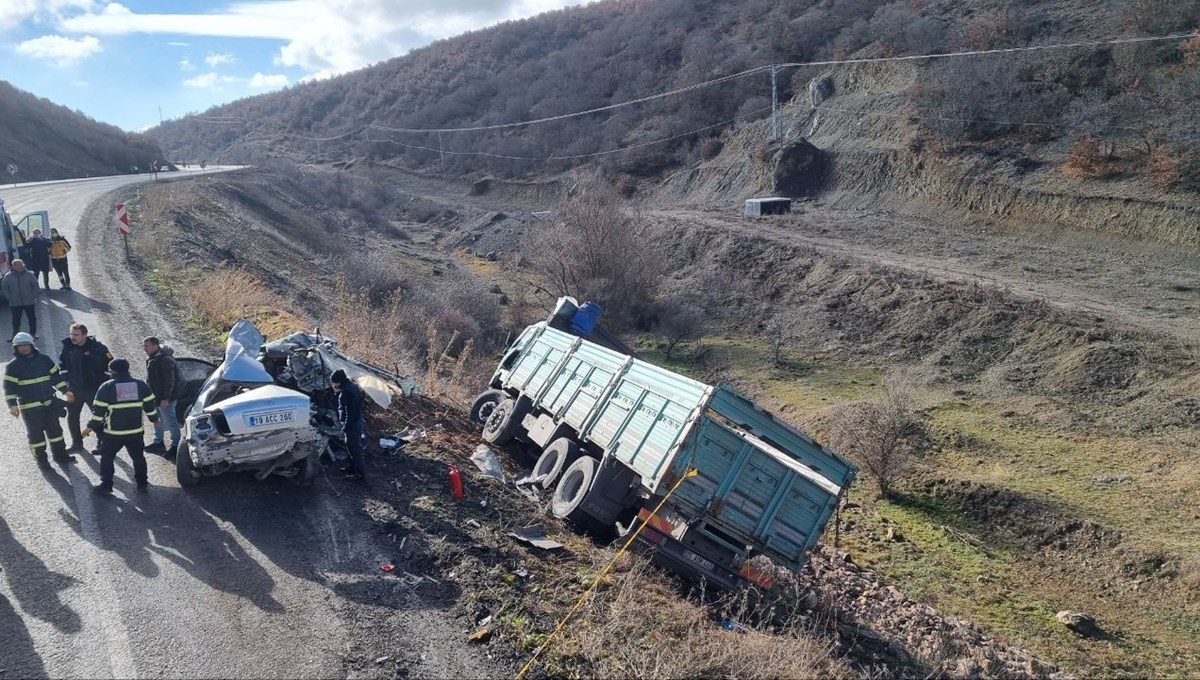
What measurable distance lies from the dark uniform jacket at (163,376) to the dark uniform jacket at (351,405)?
1.79 m

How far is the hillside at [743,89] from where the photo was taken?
27.6 m

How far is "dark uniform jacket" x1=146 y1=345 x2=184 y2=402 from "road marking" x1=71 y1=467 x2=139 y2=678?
46.1 inches

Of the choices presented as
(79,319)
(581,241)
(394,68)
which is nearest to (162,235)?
(79,319)

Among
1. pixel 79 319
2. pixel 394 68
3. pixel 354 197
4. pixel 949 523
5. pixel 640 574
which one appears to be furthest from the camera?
pixel 394 68

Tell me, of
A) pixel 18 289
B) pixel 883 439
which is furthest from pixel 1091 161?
pixel 18 289

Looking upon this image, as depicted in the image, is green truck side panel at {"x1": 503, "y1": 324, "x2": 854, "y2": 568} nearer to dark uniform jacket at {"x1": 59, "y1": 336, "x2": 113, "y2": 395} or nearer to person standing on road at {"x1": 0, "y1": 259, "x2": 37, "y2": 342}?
dark uniform jacket at {"x1": 59, "y1": 336, "x2": 113, "y2": 395}

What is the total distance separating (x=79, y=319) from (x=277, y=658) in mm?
11388

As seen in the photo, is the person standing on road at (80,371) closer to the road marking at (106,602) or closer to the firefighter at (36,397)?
the firefighter at (36,397)

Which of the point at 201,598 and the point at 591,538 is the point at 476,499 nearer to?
the point at 591,538

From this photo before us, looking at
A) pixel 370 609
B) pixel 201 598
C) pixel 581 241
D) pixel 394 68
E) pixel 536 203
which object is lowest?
pixel 201 598

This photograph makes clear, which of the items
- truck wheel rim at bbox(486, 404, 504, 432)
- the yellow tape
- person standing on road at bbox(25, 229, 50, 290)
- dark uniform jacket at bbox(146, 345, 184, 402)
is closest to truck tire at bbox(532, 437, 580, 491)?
truck wheel rim at bbox(486, 404, 504, 432)

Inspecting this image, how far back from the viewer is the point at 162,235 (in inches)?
897

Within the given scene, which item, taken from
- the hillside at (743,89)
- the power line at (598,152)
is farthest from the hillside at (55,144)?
the power line at (598,152)

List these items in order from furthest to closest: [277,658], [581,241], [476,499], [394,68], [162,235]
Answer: [394,68] < [581,241] < [162,235] < [476,499] < [277,658]
